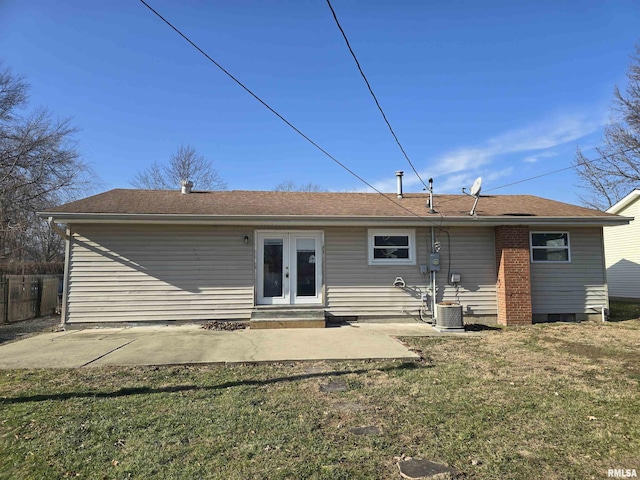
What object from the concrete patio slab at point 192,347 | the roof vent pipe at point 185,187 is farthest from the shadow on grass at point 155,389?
the roof vent pipe at point 185,187

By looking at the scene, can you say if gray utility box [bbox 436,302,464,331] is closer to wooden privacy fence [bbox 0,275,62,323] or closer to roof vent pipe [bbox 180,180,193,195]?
roof vent pipe [bbox 180,180,193,195]

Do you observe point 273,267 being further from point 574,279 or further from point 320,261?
point 574,279

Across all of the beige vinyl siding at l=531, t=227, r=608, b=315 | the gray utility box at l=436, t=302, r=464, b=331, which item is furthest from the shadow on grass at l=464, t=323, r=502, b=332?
the beige vinyl siding at l=531, t=227, r=608, b=315

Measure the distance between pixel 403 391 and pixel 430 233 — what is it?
5.77 m

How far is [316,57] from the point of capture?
729 cm

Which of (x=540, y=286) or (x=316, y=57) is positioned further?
(x=540, y=286)

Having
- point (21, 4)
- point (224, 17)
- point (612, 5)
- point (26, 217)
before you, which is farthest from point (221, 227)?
point (26, 217)

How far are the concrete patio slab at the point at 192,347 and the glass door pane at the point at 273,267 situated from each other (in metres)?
1.26

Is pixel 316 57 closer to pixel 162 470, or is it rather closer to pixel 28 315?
pixel 162 470

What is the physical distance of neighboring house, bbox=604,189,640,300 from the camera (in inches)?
606

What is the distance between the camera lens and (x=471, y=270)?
375 inches

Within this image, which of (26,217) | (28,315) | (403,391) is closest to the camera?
(403,391)

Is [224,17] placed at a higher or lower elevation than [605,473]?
higher

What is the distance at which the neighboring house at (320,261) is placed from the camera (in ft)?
28.4
